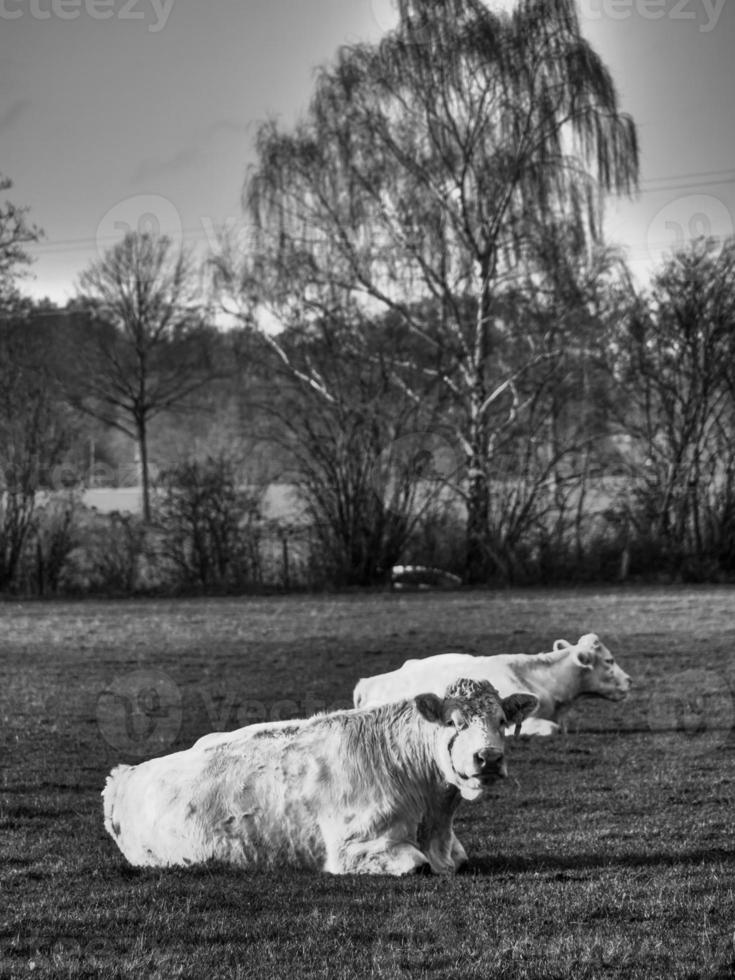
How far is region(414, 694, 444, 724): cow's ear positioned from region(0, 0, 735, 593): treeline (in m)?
20.9

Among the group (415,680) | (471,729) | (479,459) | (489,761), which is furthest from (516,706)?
(479,459)

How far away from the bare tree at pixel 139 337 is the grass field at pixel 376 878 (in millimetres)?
33875

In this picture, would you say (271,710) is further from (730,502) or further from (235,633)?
(730,502)

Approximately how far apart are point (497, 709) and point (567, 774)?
354 cm

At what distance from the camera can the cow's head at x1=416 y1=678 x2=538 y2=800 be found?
7.27 m

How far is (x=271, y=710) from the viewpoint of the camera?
530 inches

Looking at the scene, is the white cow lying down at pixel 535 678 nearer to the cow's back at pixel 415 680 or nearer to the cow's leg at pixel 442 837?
the cow's back at pixel 415 680

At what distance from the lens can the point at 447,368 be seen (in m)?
32.5

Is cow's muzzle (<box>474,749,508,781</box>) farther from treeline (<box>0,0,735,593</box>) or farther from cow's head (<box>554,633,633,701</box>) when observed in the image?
treeline (<box>0,0,735,593</box>)

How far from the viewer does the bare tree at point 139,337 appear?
53062 millimetres

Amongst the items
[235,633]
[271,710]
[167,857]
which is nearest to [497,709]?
[167,857]

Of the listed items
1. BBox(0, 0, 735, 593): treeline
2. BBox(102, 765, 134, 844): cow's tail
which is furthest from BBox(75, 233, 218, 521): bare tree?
BBox(102, 765, 134, 844): cow's tail

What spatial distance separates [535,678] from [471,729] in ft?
19.3

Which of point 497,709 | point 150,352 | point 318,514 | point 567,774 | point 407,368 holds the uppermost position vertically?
point 150,352
